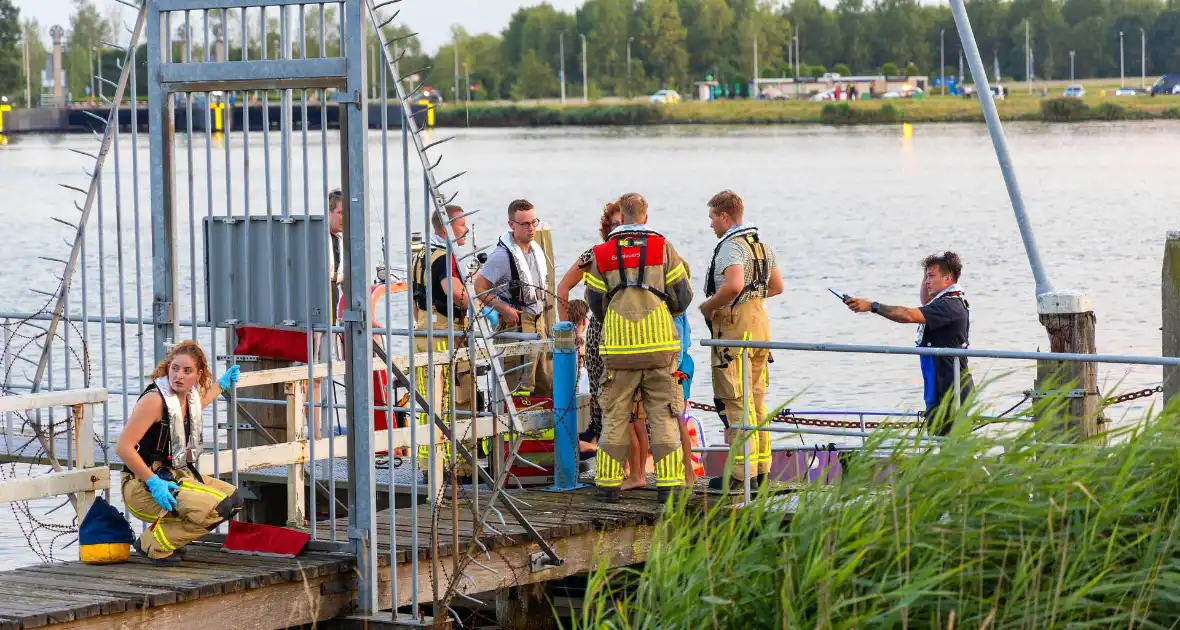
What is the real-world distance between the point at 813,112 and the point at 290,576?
15192 centimetres

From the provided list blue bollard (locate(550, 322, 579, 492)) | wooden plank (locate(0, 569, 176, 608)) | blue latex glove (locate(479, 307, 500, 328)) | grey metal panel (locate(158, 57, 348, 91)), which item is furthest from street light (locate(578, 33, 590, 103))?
wooden plank (locate(0, 569, 176, 608))

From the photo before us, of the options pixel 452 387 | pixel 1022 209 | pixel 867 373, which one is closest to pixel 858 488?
pixel 452 387

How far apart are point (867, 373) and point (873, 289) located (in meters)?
12.2

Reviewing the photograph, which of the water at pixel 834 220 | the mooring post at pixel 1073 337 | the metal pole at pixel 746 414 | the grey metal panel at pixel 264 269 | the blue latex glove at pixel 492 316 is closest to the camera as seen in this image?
the grey metal panel at pixel 264 269

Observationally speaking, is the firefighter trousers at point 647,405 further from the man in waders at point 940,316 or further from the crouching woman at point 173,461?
the crouching woman at point 173,461

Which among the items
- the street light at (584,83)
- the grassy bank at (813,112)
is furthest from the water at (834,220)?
the street light at (584,83)

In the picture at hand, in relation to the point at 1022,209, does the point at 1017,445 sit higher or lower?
lower

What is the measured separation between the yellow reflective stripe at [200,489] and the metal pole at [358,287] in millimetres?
588

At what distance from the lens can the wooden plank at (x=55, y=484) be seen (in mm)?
8172

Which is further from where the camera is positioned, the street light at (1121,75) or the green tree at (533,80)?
the green tree at (533,80)

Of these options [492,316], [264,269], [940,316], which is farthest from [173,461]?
[940,316]

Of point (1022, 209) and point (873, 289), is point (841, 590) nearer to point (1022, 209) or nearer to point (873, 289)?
point (1022, 209)

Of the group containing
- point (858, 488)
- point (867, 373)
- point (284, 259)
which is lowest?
point (867, 373)

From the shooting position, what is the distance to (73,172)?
90.9 metres
